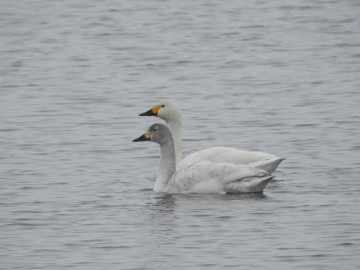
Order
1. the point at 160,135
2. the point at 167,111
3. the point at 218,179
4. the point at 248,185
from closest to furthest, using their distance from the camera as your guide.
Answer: the point at 248,185 < the point at 218,179 < the point at 160,135 < the point at 167,111

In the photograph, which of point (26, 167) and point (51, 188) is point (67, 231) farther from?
point (26, 167)

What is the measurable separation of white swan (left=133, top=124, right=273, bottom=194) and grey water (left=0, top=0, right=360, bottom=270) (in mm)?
169

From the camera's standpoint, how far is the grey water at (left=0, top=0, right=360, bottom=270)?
11539mm

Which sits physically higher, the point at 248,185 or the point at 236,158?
the point at 236,158

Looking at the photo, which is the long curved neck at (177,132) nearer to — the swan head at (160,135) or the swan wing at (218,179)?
the swan head at (160,135)

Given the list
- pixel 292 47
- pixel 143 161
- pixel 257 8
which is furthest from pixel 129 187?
pixel 257 8

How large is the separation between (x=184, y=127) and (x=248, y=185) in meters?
4.90

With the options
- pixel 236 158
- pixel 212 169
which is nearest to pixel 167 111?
pixel 236 158

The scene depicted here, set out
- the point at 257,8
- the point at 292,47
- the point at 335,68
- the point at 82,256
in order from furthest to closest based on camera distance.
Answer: the point at 257,8 → the point at 292,47 → the point at 335,68 → the point at 82,256

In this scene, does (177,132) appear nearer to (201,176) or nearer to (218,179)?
(201,176)

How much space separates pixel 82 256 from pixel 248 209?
235cm

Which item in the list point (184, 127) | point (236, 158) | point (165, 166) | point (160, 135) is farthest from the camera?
point (184, 127)

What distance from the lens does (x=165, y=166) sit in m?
14.4

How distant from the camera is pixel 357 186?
1382 centimetres
